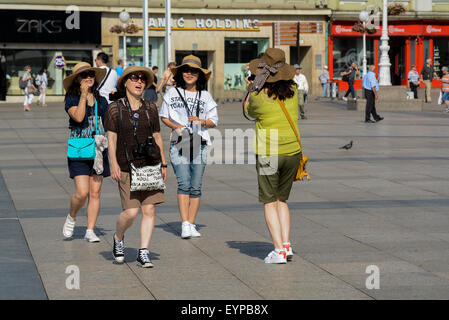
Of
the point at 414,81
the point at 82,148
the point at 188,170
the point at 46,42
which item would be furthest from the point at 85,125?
the point at 46,42

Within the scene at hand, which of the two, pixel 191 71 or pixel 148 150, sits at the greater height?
pixel 191 71

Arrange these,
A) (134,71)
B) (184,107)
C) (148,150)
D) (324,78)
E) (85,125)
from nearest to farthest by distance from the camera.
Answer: (148,150)
(134,71)
(85,125)
(184,107)
(324,78)

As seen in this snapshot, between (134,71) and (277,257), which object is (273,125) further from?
(134,71)

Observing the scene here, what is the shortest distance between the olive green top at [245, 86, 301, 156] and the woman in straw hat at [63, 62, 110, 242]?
1.74 meters

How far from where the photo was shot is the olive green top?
7816mm

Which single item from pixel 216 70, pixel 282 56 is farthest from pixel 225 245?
pixel 216 70

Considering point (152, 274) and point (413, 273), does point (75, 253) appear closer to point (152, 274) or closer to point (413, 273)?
point (152, 274)

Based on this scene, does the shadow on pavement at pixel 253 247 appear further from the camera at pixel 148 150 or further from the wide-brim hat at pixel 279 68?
the wide-brim hat at pixel 279 68

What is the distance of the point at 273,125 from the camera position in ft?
25.7

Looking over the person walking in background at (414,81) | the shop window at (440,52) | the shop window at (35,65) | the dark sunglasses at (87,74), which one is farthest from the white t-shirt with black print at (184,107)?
the shop window at (440,52)

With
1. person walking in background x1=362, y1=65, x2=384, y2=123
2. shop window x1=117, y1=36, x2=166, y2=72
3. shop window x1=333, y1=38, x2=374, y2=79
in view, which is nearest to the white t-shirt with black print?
person walking in background x1=362, y1=65, x2=384, y2=123

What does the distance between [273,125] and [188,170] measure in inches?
64.2

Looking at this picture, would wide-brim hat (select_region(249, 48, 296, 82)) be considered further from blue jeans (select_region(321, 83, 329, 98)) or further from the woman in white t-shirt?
blue jeans (select_region(321, 83, 329, 98))

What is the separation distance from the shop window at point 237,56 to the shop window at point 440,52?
10083 mm
